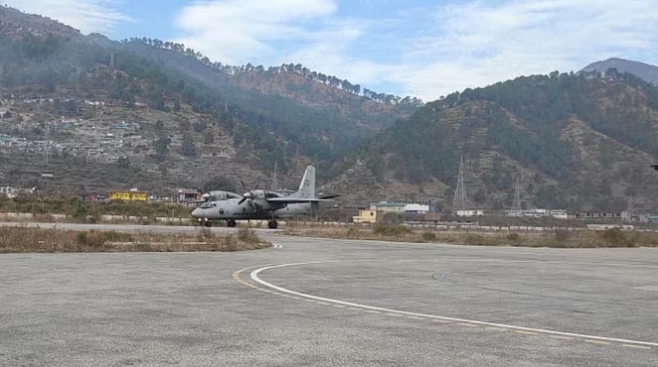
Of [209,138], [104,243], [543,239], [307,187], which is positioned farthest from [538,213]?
[104,243]

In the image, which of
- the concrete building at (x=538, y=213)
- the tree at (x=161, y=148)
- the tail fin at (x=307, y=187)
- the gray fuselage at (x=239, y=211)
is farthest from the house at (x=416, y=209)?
the gray fuselage at (x=239, y=211)

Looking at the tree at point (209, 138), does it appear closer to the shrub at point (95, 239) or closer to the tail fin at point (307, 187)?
the tail fin at point (307, 187)

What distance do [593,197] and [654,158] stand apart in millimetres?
15976

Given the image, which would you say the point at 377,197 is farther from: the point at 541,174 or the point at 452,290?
the point at 452,290

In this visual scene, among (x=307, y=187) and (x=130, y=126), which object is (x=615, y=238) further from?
(x=130, y=126)

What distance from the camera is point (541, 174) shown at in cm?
14388

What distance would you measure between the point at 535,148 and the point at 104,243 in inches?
5172

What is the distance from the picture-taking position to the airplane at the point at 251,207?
54.0 meters

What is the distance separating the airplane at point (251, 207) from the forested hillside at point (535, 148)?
253 ft

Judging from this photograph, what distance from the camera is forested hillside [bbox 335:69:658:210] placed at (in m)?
134

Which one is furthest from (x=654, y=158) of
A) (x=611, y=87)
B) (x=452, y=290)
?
(x=452, y=290)

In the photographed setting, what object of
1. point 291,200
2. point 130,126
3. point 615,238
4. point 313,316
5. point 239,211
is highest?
point 130,126

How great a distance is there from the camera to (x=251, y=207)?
56.2m

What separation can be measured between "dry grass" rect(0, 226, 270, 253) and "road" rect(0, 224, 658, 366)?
181 inches
